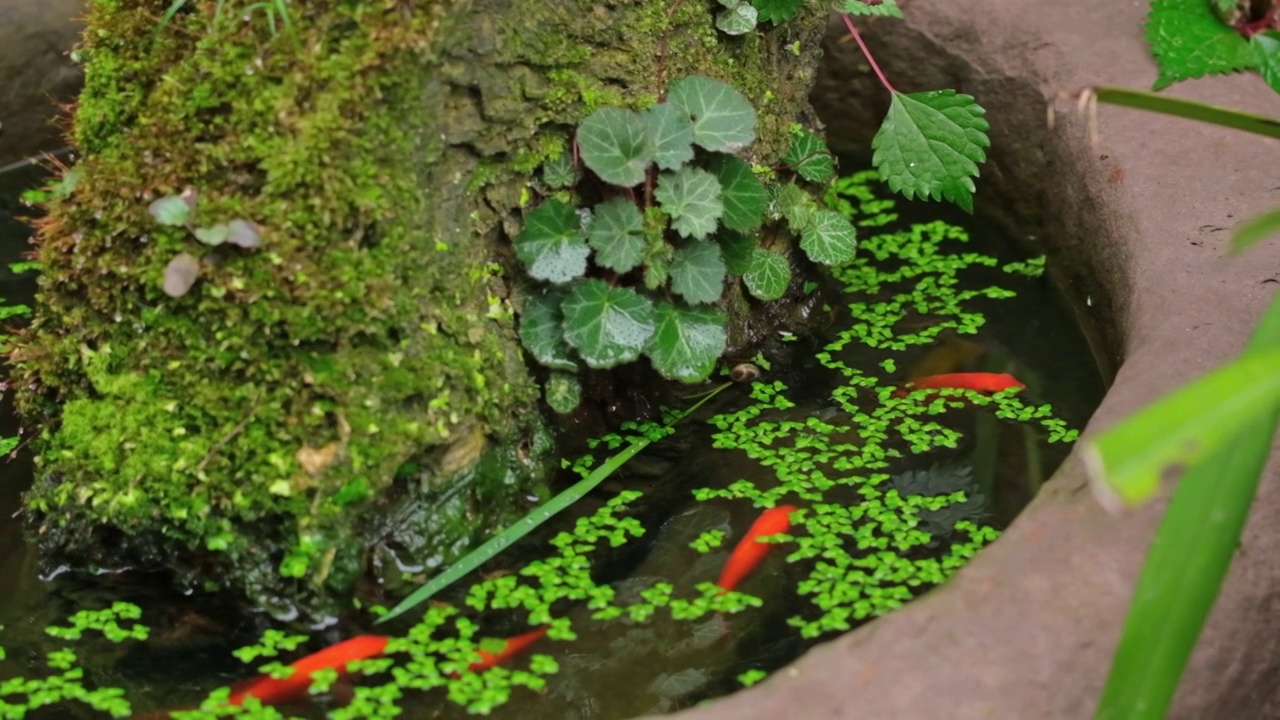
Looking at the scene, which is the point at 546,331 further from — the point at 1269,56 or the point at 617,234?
the point at 1269,56

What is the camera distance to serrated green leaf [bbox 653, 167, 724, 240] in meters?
2.71

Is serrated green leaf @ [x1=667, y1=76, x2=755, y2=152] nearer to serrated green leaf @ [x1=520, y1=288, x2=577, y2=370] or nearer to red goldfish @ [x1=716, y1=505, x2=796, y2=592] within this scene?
serrated green leaf @ [x1=520, y1=288, x2=577, y2=370]

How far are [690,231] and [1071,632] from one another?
1188 mm

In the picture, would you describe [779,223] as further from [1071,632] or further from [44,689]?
[44,689]

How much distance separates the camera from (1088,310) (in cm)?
329

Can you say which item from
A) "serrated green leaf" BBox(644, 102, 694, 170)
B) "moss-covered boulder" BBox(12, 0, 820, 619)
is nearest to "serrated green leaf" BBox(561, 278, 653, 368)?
"moss-covered boulder" BBox(12, 0, 820, 619)

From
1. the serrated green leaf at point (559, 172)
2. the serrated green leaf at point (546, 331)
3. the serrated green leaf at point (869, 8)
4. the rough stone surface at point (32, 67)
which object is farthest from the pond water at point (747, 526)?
the rough stone surface at point (32, 67)

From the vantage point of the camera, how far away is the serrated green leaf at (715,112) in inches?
107

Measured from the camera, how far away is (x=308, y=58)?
2.25m

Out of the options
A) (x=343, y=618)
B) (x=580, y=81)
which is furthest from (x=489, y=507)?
(x=580, y=81)

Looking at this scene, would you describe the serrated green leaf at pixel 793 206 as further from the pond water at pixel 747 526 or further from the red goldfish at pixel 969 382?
the red goldfish at pixel 969 382

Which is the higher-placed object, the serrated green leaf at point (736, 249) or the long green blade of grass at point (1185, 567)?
the long green blade of grass at point (1185, 567)

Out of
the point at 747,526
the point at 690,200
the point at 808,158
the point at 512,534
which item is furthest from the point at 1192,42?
the point at 512,534

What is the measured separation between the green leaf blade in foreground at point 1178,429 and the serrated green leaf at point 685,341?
157 centimetres
